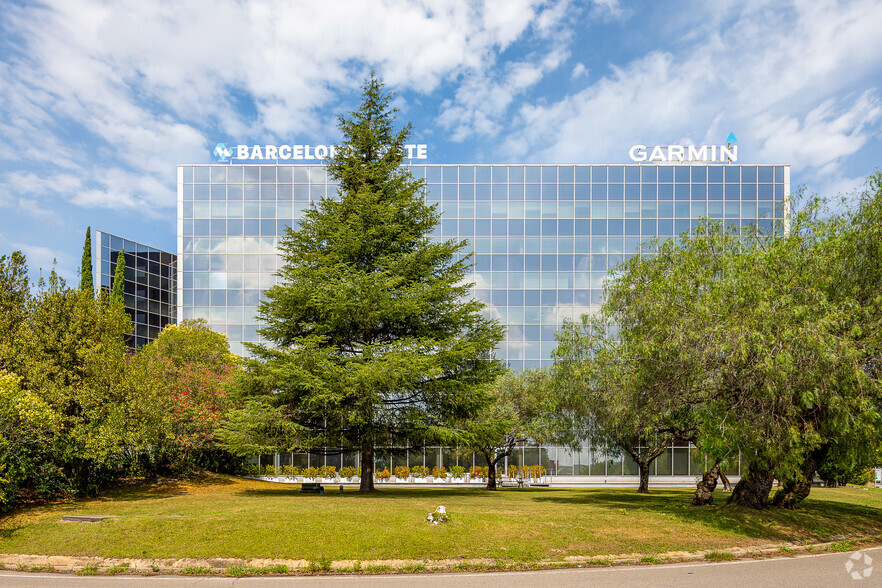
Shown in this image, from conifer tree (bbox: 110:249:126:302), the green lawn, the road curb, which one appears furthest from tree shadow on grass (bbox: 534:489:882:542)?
conifer tree (bbox: 110:249:126:302)

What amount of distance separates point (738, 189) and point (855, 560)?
154 feet

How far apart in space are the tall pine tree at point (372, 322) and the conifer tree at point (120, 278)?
33337mm

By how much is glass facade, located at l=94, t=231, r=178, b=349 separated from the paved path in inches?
1904

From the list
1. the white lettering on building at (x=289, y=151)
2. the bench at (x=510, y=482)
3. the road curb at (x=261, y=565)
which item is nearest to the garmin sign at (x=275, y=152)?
the white lettering on building at (x=289, y=151)

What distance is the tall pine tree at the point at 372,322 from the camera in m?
23.2

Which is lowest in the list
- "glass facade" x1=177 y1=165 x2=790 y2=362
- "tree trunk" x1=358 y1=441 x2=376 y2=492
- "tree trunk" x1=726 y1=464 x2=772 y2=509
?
"tree trunk" x1=358 y1=441 x2=376 y2=492

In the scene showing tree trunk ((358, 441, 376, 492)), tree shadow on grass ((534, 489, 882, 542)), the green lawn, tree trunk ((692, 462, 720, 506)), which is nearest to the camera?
the green lawn

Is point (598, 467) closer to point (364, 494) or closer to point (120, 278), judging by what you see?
point (364, 494)

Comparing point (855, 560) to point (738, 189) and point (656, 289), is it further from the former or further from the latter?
point (738, 189)

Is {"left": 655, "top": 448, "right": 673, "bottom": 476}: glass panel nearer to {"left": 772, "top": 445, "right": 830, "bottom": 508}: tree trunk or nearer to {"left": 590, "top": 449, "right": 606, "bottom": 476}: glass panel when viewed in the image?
{"left": 590, "top": 449, "right": 606, "bottom": 476}: glass panel

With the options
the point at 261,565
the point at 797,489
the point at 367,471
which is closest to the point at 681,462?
the point at 797,489

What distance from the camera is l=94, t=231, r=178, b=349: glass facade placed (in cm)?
5625

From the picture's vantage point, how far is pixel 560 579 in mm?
11344

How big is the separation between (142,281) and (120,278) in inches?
160
